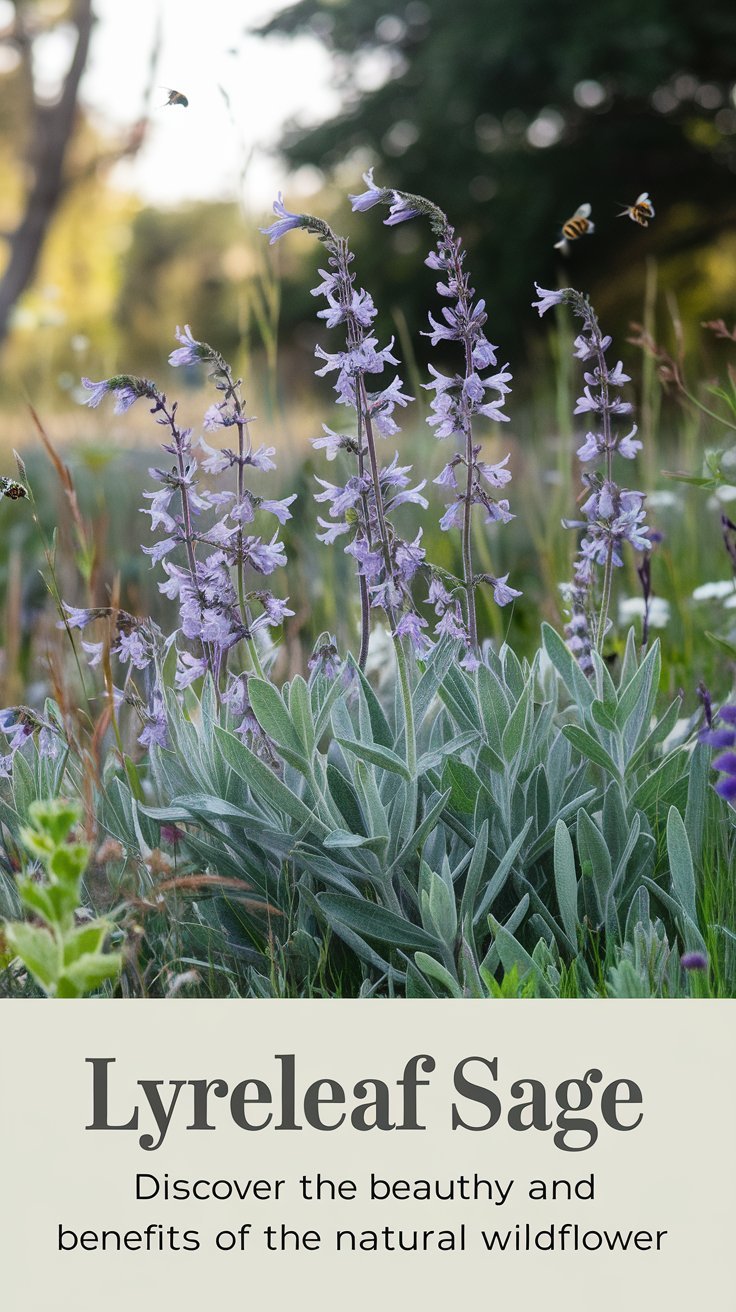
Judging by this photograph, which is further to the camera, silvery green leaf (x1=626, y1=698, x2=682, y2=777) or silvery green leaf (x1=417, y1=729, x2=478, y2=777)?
silvery green leaf (x1=626, y1=698, x2=682, y2=777)

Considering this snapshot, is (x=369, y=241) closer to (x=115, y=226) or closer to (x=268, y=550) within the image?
(x=268, y=550)

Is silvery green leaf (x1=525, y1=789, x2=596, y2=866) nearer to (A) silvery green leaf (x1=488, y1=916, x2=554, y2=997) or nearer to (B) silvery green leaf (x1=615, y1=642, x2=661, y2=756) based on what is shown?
(B) silvery green leaf (x1=615, y1=642, x2=661, y2=756)

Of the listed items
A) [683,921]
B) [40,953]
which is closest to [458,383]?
[683,921]

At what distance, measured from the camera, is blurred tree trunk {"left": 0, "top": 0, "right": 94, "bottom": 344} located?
52.0 feet

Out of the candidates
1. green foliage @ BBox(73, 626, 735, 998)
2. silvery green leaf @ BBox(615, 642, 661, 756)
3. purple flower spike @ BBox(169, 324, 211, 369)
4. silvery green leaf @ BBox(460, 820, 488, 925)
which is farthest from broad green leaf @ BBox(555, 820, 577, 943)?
purple flower spike @ BBox(169, 324, 211, 369)

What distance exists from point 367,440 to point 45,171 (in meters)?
16.5

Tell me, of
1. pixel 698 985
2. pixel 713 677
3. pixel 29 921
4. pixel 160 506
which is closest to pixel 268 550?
pixel 160 506

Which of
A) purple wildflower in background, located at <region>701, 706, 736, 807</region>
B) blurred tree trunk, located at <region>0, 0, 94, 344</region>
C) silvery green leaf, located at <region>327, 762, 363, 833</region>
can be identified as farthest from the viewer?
blurred tree trunk, located at <region>0, 0, 94, 344</region>

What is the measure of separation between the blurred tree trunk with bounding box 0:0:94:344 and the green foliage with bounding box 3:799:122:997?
15.9 meters

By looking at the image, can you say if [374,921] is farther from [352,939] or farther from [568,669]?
[568,669]

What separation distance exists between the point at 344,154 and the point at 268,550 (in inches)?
589

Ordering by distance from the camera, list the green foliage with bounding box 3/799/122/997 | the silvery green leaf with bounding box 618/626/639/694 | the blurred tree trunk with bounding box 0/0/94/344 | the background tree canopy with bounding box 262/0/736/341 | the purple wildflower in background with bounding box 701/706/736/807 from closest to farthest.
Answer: the green foliage with bounding box 3/799/122/997
the purple wildflower in background with bounding box 701/706/736/807
the silvery green leaf with bounding box 618/626/639/694
the background tree canopy with bounding box 262/0/736/341
the blurred tree trunk with bounding box 0/0/94/344

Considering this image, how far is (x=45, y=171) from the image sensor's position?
53.6 ft

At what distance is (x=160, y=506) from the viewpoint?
181 cm
